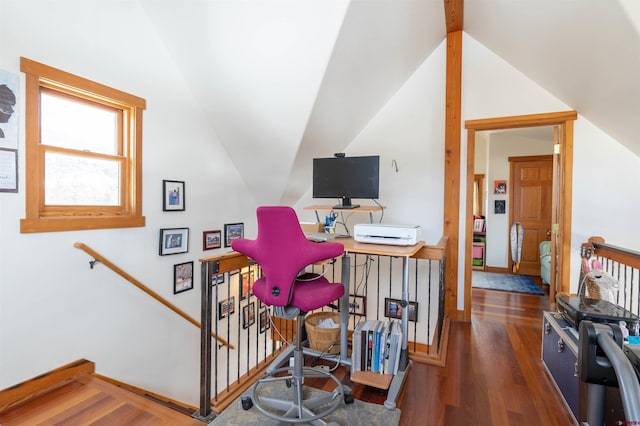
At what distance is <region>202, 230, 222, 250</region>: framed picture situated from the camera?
3482mm

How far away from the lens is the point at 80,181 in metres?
2.53

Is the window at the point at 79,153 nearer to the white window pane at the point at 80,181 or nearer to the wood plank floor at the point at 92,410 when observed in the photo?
the white window pane at the point at 80,181

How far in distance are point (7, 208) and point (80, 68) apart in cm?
111

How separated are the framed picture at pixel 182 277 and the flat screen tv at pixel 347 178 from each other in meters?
1.51

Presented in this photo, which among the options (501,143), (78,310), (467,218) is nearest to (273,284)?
(78,310)

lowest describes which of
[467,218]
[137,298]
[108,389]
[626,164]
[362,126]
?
[108,389]

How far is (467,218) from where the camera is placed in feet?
11.0

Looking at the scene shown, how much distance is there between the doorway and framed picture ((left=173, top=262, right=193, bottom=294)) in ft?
9.40

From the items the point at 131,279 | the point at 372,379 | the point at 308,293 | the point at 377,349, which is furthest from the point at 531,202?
the point at 131,279

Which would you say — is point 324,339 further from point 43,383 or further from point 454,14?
point 454,14

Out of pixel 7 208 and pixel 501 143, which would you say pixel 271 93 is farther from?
pixel 501 143

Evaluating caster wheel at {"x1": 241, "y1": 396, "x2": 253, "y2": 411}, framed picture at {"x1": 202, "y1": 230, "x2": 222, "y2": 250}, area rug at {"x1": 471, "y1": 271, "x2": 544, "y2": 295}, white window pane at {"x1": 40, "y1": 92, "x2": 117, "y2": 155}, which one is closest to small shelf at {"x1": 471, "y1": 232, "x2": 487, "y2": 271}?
area rug at {"x1": 471, "y1": 271, "x2": 544, "y2": 295}

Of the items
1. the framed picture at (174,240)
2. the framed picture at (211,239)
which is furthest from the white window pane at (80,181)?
the framed picture at (211,239)

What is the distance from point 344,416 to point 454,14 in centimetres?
346
